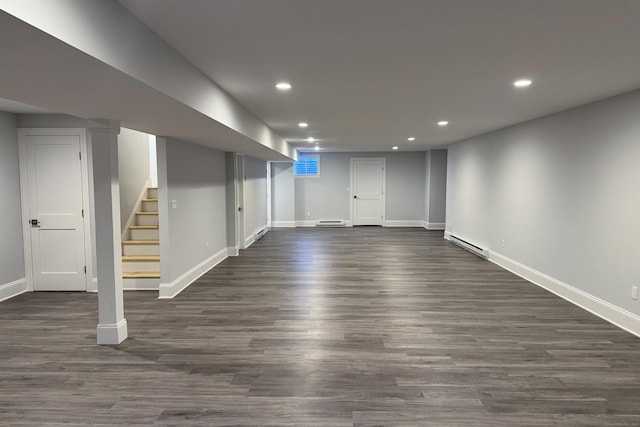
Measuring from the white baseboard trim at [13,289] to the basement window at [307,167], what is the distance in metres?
7.84

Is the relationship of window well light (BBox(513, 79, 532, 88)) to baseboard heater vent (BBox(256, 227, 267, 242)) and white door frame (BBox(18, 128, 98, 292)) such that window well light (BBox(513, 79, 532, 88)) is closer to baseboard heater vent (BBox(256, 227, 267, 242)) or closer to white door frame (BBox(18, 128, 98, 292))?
white door frame (BBox(18, 128, 98, 292))

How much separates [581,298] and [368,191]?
25.4 ft

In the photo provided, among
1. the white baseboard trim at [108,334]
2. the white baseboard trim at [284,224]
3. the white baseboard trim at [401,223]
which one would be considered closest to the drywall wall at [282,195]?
the white baseboard trim at [284,224]

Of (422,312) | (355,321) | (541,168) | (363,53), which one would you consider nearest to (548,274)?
(541,168)

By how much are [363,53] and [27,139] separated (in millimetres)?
4561

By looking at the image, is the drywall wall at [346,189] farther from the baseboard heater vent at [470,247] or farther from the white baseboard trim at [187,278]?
the white baseboard trim at [187,278]

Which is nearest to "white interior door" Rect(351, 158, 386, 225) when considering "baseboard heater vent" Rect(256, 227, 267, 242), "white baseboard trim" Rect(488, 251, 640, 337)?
"baseboard heater vent" Rect(256, 227, 267, 242)

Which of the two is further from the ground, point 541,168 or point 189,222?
point 541,168

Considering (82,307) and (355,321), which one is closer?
(355,321)

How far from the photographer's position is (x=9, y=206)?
476cm

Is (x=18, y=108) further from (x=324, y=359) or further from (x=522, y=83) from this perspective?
(x=522, y=83)

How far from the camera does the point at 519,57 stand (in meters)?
2.61

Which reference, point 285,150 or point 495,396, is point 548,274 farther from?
point 285,150

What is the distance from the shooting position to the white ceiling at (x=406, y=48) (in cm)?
188
